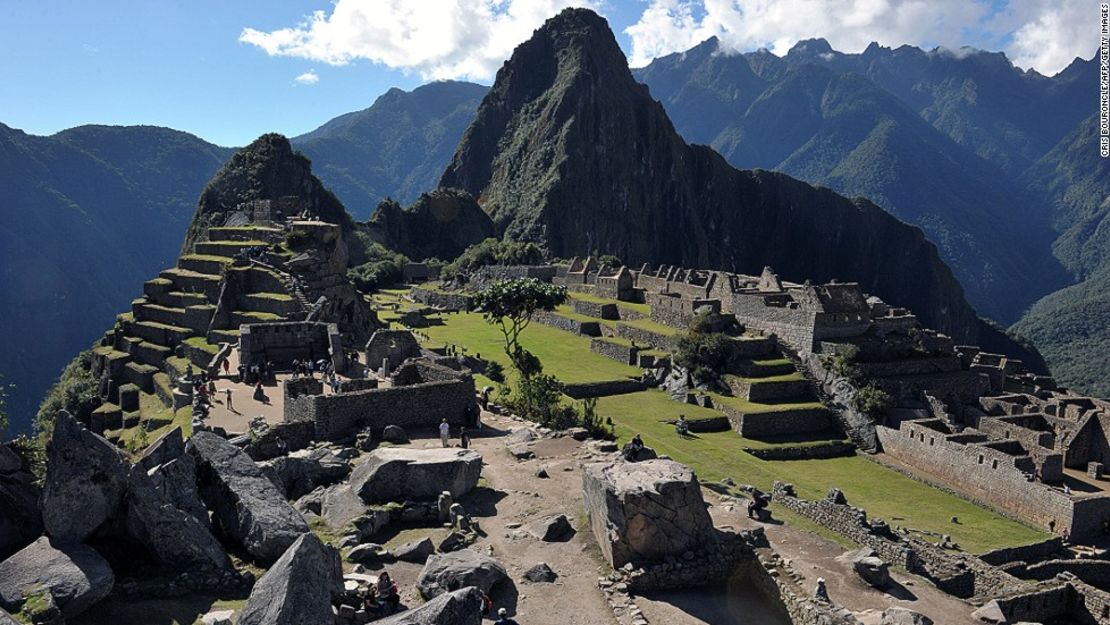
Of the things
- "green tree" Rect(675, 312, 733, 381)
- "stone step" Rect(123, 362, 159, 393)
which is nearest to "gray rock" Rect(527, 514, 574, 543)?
"green tree" Rect(675, 312, 733, 381)

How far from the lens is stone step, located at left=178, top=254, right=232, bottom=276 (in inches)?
1956

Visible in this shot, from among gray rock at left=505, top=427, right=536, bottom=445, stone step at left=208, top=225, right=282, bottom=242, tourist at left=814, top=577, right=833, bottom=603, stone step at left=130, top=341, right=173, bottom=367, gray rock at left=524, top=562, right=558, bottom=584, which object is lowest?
stone step at left=130, top=341, right=173, bottom=367

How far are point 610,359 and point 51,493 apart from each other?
43492 millimetres

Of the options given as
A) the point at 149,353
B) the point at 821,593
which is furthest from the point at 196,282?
the point at 821,593

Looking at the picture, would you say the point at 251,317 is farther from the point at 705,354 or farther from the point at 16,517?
the point at 16,517

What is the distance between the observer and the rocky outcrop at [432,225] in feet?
488

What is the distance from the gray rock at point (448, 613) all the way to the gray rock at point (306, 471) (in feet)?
25.9

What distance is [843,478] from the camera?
34.7 metres

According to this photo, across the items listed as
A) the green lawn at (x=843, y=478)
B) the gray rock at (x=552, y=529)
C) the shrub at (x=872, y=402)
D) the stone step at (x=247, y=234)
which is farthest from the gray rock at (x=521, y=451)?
the stone step at (x=247, y=234)

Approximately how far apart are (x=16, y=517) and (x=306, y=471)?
710cm

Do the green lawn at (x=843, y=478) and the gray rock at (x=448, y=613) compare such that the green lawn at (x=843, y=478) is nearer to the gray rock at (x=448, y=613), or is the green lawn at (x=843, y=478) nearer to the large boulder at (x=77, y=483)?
the gray rock at (x=448, y=613)

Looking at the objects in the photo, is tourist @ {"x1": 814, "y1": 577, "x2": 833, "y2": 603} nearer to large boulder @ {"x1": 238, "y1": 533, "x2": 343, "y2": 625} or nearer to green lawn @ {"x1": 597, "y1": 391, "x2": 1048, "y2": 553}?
large boulder @ {"x1": 238, "y1": 533, "x2": 343, "y2": 625}

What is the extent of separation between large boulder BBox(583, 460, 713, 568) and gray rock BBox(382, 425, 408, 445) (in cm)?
764

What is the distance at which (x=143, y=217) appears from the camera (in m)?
182
